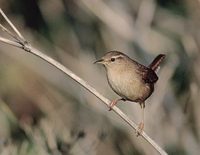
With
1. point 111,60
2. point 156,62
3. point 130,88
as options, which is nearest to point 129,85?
point 130,88

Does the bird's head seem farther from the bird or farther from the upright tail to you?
the upright tail

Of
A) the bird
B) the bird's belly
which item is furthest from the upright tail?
the bird's belly

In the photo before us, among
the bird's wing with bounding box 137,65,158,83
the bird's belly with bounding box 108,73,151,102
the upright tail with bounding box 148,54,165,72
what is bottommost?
the bird's belly with bounding box 108,73,151,102

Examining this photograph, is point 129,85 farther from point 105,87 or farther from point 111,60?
point 105,87

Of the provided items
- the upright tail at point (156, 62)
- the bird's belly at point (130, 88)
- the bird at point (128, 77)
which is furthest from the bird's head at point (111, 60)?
the upright tail at point (156, 62)

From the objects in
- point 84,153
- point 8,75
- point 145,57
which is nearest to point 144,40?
point 145,57

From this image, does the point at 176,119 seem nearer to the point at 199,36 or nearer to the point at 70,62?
the point at 199,36

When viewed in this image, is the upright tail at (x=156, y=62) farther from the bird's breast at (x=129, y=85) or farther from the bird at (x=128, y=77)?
the bird's breast at (x=129, y=85)
